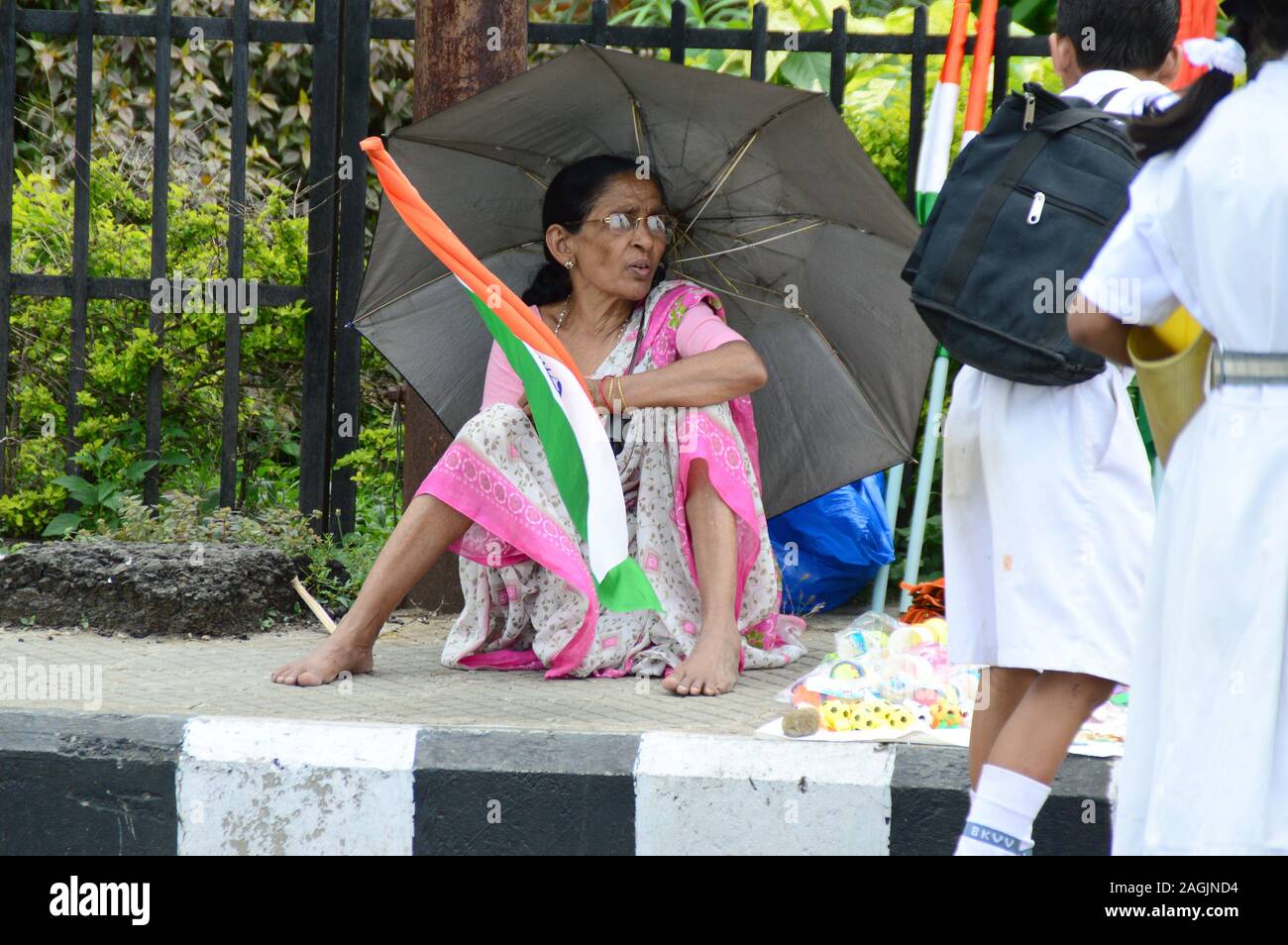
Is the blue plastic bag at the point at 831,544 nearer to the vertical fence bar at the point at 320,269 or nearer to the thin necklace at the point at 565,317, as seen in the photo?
the thin necklace at the point at 565,317

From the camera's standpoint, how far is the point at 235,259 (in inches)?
198

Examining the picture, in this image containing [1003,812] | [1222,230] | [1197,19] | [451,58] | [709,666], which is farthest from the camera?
[451,58]

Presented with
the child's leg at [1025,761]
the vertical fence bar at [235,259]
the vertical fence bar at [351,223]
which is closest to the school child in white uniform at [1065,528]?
the child's leg at [1025,761]

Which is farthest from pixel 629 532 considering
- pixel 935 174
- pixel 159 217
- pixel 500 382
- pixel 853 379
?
pixel 159 217

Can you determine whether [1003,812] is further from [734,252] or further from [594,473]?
[734,252]

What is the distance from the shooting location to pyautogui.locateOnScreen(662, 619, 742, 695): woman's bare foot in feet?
12.5

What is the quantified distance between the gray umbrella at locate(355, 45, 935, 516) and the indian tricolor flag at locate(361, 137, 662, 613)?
580mm

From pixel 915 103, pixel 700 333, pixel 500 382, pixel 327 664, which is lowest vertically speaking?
pixel 327 664

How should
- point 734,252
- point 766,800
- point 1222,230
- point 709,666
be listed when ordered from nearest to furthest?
Answer: point 1222,230
point 766,800
point 709,666
point 734,252

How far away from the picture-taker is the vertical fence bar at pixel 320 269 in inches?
197

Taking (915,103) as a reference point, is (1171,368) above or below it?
below

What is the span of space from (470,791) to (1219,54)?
2.00 meters

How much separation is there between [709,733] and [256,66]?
6267mm

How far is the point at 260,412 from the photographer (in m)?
5.76
